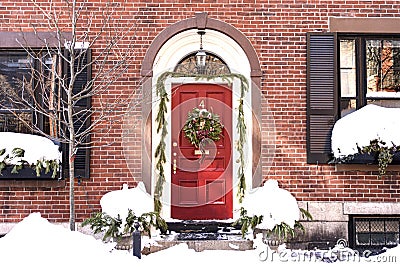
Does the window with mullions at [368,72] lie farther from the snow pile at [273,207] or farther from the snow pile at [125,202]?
the snow pile at [125,202]

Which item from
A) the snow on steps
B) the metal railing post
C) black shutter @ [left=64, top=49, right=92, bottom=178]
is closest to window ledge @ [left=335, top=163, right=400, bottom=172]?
the snow on steps

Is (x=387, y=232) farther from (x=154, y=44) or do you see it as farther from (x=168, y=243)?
(x=154, y=44)

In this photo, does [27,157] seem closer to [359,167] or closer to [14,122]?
[14,122]

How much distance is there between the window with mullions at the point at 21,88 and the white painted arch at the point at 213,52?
1662mm

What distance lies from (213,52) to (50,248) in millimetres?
4014

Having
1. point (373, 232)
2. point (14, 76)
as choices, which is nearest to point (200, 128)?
point (14, 76)

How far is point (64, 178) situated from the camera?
778 cm

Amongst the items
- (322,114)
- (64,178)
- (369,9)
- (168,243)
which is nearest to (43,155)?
(64,178)

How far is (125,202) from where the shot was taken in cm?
712

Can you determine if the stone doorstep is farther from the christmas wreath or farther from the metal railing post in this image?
the christmas wreath

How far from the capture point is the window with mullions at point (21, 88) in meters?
7.88

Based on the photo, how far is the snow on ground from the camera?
20.0 ft

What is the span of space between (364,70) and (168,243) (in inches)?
158

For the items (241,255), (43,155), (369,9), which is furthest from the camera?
(369,9)
